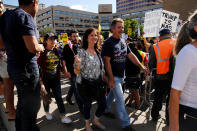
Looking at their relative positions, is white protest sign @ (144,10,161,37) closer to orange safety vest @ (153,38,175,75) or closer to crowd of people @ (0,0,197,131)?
crowd of people @ (0,0,197,131)

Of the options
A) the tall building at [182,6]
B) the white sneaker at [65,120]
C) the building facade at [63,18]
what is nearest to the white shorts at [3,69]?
the white sneaker at [65,120]

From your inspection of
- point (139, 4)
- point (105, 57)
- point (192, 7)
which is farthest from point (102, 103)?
point (139, 4)

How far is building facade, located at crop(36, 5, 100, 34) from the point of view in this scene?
7050 cm

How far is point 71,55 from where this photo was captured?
10.9 ft

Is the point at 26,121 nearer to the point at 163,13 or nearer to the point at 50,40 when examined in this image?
the point at 50,40

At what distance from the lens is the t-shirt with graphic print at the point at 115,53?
7.97 feet

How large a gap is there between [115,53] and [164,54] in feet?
4.03

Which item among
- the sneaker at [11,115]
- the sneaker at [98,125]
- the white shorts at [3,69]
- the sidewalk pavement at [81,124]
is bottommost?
the sidewalk pavement at [81,124]

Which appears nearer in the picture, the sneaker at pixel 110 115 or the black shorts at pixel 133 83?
the sneaker at pixel 110 115

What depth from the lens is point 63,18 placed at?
73.3m

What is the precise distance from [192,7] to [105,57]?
10700mm

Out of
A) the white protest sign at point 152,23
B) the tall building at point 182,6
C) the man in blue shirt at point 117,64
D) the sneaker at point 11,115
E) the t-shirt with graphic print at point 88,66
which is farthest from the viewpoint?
the tall building at point 182,6

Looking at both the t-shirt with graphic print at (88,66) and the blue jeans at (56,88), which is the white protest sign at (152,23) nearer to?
the t-shirt with graphic print at (88,66)

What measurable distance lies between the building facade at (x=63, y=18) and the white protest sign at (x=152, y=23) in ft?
220
